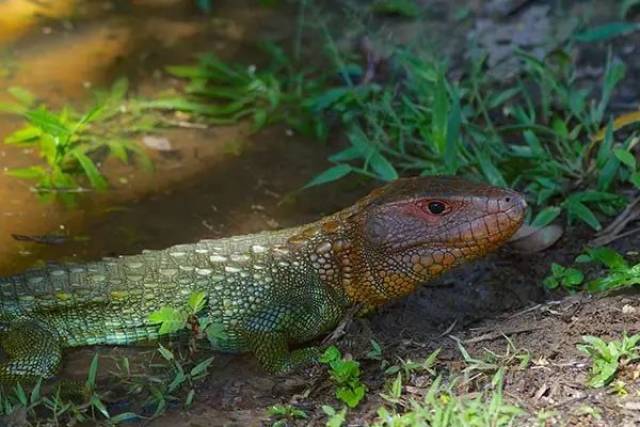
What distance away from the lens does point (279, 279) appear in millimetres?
5293

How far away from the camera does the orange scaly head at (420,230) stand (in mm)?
5098

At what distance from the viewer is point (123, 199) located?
6.42 metres

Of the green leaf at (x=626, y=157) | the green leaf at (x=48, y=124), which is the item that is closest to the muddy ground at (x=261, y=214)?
the green leaf at (x=48, y=124)

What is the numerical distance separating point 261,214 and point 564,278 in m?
1.86

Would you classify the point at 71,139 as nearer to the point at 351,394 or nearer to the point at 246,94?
the point at 246,94

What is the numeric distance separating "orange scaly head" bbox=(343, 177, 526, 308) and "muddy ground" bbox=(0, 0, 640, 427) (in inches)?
10.0

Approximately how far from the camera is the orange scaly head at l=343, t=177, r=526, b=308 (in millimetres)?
5098

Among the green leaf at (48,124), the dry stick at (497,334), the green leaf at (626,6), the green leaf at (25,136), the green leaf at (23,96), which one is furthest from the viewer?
the green leaf at (626,6)

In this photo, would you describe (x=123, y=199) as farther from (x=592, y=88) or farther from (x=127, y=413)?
(x=592, y=88)

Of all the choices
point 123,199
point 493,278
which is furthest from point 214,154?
point 493,278

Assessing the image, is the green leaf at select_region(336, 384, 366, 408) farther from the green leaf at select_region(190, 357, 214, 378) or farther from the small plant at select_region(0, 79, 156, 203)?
the small plant at select_region(0, 79, 156, 203)

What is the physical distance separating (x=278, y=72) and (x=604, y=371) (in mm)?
4111

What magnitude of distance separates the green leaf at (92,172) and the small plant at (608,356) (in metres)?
3.16

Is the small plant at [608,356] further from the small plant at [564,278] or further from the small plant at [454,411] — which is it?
the small plant at [564,278]
